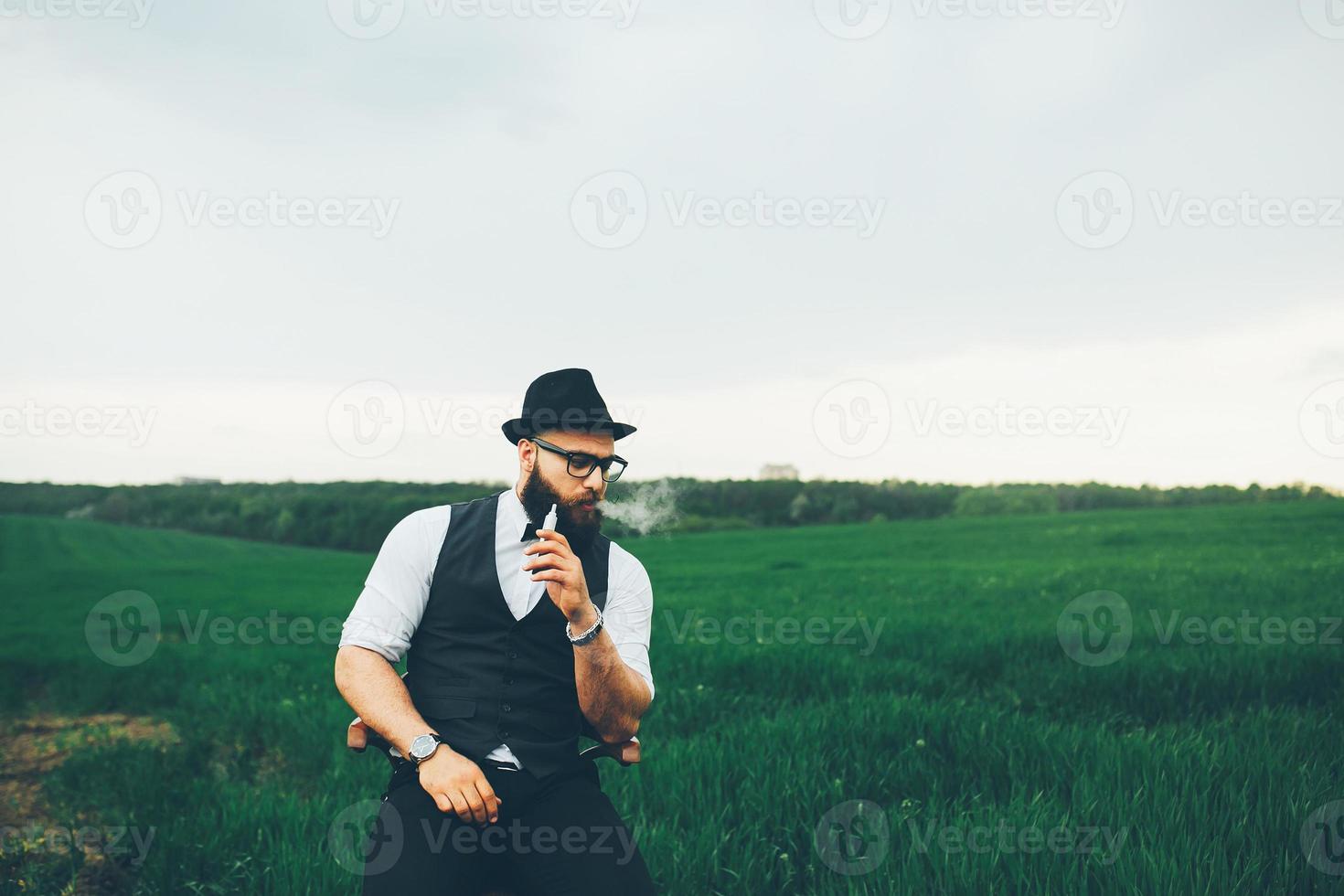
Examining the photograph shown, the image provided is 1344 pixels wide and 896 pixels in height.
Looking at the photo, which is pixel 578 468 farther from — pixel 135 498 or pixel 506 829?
pixel 135 498

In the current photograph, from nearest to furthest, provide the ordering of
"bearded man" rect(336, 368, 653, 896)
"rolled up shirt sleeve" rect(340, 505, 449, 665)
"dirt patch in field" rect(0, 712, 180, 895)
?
"bearded man" rect(336, 368, 653, 896)
"rolled up shirt sleeve" rect(340, 505, 449, 665)
"dirt patch in field" rect(0, 712, 180, 895)

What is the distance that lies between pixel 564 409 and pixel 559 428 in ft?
0.24

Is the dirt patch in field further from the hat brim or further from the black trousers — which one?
the hat brim

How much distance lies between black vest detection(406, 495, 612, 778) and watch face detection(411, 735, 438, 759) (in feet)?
0.73

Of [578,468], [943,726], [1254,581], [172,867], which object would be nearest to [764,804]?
[943,726]

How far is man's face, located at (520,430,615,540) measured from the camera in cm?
298

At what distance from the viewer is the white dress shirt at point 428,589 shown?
117 inches

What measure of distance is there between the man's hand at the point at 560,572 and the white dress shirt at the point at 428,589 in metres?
0.25

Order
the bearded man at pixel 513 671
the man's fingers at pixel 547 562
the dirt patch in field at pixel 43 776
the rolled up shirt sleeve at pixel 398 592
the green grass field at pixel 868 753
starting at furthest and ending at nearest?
the dirt patch in field at pixel 43 776 < the green grass field at pixel 868 753 < the rolled up shirt sleeve at pixel 398 592 < the bearded man at pixel 513 671 < the man's fingers at pixel 547 562

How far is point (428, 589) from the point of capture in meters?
3.08

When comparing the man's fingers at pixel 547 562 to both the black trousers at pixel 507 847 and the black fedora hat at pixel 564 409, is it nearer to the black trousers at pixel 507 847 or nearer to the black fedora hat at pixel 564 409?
the black fedora hat at pixel 564 409

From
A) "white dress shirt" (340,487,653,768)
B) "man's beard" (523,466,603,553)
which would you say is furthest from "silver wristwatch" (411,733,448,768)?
"man's beard" (523,466,603,553)

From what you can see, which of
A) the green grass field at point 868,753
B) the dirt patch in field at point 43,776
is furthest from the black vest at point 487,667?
the dirt patch in field at point 43,776

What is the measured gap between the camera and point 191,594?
933 inches
